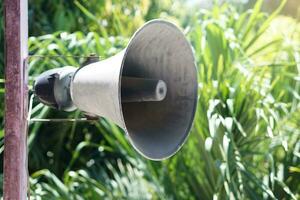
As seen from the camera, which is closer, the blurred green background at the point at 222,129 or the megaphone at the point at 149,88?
the megaphone at the point at 149,88

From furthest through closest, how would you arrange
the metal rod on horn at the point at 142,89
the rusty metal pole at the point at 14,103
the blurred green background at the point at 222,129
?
the blurred green background at the point at 222,129
the rusty metal pole at the point at 14,103
the metal rod on horn at the point at 142,89

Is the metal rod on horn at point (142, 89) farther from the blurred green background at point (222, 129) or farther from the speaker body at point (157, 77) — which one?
the blurred green background at point (222, 129)

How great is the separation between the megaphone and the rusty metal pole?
0.33 ft

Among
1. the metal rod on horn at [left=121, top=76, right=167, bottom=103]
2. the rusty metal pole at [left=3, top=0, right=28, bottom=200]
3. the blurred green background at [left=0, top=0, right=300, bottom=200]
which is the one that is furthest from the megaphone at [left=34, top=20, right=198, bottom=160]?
the blurred green background at [left=0, top=0, right=300, bottom=200]

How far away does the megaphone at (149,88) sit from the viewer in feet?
4.89

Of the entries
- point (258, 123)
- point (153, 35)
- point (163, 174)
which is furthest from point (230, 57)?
point (153, 35)

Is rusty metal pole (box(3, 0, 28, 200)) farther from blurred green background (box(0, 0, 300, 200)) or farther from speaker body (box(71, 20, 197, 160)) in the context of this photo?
blurred green background (box(0, 0, 300, 200))

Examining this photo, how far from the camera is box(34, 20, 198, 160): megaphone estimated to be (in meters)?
1.49

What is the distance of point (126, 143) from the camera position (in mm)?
2570

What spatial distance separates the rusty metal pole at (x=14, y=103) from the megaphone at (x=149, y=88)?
4.0 inches

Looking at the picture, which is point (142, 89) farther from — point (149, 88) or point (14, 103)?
point (14, 103)

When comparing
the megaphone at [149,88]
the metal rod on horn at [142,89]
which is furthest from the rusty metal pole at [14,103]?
the metal rod on horn at [142,89]

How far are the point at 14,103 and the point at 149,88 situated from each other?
0.38 m

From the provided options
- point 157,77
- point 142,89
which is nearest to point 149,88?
point 142,89
